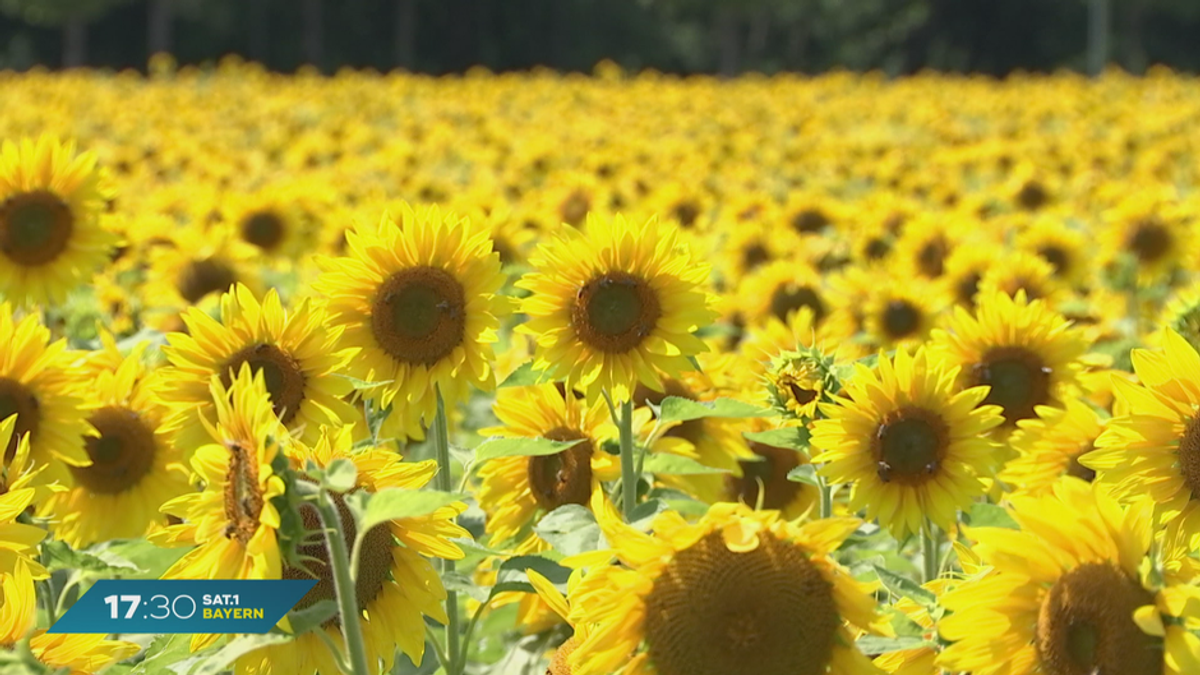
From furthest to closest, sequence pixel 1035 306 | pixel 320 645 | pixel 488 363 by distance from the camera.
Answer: pixel 1035 306
pixel 488 363
pixel 320 645

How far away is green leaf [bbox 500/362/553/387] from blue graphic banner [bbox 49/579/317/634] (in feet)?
2.43

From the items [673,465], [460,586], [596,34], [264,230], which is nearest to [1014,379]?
[673,465]

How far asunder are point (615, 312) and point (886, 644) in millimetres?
867

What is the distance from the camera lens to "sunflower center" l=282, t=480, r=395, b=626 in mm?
1697

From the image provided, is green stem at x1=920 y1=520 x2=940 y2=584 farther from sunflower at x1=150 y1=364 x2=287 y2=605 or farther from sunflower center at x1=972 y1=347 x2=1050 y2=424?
sunflower at x1=150 y1=364 x2=287 y2=605

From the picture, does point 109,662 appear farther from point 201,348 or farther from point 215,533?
point 201,348

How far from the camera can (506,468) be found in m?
2.50

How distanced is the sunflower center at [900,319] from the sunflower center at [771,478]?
1.23 meters

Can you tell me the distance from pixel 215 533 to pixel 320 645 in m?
0.25

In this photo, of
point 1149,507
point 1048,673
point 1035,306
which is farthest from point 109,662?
point 1035,306

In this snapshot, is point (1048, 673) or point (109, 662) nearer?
point (1048, 673)

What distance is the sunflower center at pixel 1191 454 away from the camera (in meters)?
1.79

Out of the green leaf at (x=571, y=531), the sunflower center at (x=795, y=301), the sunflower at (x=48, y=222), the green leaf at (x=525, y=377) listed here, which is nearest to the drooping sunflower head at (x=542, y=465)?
the green leaf at (x=525, y=377)

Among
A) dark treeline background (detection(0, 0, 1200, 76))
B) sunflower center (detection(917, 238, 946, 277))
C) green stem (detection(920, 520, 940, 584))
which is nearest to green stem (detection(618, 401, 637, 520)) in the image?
green stem (detection(920, 520, 940, 584))
